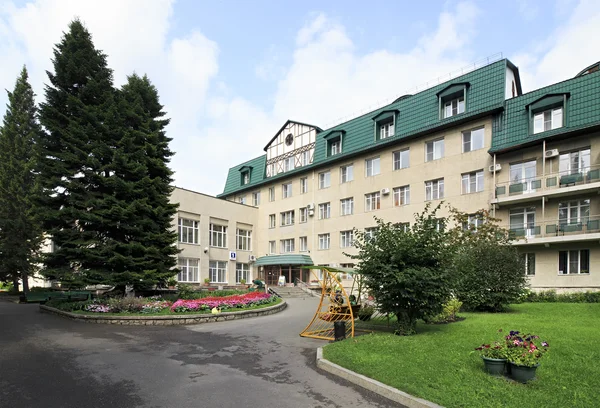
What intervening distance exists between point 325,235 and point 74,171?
22.8m

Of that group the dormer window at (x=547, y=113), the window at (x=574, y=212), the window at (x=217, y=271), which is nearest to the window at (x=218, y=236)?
the window at (x=217, y=271)

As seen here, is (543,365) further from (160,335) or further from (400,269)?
(160,335)

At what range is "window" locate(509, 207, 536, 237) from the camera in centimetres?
2295

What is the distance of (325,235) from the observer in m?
36.3

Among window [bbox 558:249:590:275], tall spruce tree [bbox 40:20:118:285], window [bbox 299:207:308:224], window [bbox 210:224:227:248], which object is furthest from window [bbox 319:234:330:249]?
tall spruce tree [bbox 40:20:118:285]

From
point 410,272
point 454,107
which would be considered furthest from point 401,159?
point 410,272

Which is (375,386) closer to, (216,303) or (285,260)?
(216,303)

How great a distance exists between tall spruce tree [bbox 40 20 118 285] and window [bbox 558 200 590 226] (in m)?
25.7

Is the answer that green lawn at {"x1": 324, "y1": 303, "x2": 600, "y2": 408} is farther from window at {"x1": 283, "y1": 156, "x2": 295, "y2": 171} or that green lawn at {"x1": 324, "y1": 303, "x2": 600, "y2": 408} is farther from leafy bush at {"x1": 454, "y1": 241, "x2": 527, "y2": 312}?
window at {"x1": 283, "y1": 156, "x2": 295, "y2": 171}

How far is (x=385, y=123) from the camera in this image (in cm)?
3272

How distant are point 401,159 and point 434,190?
4134mm

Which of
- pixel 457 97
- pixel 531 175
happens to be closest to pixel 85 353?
pixel 531 175

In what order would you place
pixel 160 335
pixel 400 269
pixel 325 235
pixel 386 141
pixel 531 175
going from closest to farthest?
pixel 400 269, pixel 160 335, pixel 531 175, pixel 386 141, pixel 325 235

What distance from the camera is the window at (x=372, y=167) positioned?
107ft
